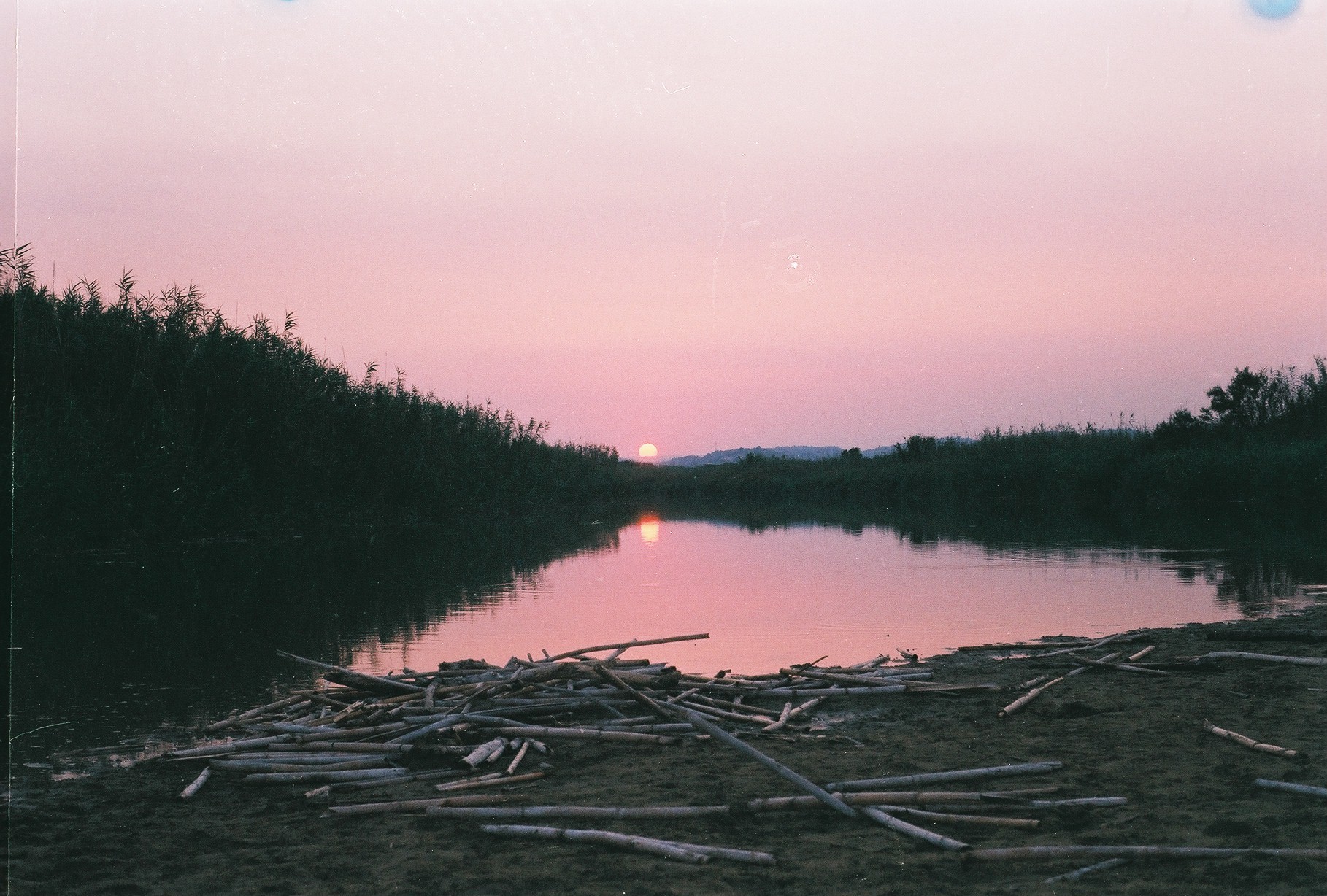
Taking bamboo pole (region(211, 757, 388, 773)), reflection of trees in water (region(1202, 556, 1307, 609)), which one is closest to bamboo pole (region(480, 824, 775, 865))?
bamboo pole (region(211, 757, 388, 773))

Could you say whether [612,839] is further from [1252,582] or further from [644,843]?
[1252,582]

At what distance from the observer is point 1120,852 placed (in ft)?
13.9

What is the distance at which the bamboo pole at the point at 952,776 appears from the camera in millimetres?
5176

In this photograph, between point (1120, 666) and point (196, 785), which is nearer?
point (196, 785)

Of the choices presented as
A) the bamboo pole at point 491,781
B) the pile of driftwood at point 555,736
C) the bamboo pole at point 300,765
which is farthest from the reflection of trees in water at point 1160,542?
the bamboo pole at point 300,765

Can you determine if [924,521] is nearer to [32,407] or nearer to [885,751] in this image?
[32,407]

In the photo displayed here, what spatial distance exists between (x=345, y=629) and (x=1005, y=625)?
7484 mm

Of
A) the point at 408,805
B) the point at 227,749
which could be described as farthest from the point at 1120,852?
the point at 227,749

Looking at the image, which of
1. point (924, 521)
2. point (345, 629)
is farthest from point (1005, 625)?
point (924, 521)

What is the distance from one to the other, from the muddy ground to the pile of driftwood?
7 cm

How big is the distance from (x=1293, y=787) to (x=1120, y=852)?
1.34 meters

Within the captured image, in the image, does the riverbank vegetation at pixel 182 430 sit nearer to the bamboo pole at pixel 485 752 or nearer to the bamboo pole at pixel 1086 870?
the bamboo pole at pixel 485 752

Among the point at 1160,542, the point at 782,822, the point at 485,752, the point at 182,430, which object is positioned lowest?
the point at 782,822

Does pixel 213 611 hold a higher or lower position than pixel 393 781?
higher
